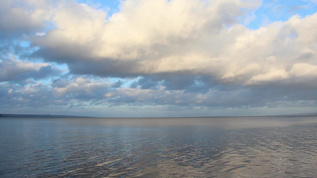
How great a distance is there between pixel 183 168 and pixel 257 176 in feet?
27.2

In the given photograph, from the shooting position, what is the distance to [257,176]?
24.0 meters

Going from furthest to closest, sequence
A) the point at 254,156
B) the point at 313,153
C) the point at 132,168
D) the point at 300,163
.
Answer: the point at 313,153 < the point at 254,156 < the point at 300,163 < the point at 132,168

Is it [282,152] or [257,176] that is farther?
[282,152]

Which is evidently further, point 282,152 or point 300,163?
point 282,152

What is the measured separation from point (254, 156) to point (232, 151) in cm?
457

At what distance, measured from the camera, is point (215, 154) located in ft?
117

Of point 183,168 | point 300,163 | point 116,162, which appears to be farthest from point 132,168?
point 300,163

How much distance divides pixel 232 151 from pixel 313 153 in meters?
12.6

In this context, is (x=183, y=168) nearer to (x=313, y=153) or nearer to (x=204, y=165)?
(x=204, y=165)

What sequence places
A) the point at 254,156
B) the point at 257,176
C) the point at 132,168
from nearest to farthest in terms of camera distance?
the point at 257,176, the point at 132,168, the point at 254,156

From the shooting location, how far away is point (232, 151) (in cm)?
3831

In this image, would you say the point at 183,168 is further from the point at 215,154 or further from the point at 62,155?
the point at 62,155

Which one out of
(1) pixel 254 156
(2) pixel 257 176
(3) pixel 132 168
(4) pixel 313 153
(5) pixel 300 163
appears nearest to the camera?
(2) pixel 257 176

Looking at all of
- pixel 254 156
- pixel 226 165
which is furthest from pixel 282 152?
pixel 226 165
